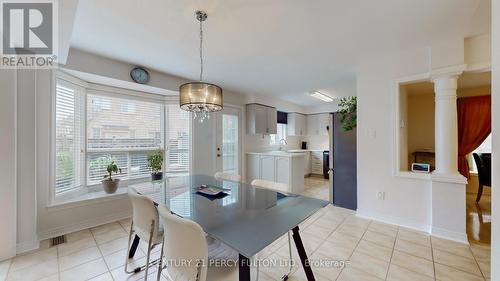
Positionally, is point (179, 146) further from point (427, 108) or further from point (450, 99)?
point (427, 108)

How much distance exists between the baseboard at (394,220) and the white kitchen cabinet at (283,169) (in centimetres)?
152

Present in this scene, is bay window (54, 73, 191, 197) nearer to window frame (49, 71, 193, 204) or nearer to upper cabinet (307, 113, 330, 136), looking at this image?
window frame (49, 71, 193, 204)

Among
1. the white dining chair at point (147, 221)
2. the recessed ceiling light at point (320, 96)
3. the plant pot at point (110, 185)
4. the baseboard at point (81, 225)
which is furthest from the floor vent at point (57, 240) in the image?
the recessed ceiling light at point (320, 96)

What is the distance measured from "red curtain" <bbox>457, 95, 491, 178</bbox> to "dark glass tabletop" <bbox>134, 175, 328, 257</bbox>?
13.7 feet

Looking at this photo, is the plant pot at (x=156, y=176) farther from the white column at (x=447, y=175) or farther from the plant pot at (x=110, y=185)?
the white column at (x=447, y=175)

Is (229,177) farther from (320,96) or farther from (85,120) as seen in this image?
(320,96)

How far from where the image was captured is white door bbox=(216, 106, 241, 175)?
440 cm

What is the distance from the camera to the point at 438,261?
1928 mm

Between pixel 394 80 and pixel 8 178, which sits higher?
pixel 394 80

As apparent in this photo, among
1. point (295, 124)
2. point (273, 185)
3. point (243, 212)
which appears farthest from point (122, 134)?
point (295, 124)

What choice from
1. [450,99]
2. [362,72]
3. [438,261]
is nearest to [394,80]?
[362,72]

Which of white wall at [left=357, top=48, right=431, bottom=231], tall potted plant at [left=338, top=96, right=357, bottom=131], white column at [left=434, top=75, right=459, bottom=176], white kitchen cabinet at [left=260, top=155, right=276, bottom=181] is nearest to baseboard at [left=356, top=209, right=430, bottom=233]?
white wall at [left=357, top=48, right=431, bottom=231]

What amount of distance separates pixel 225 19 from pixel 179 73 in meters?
1.76

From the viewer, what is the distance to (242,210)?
1.51 meters
